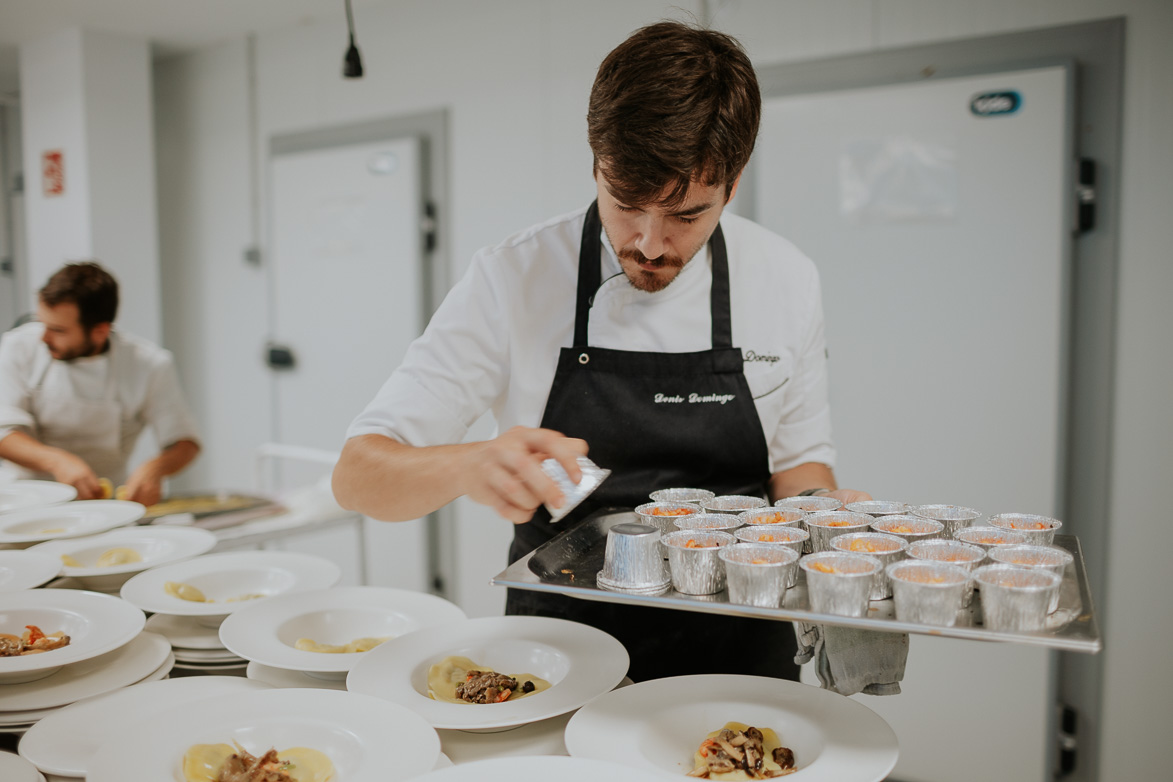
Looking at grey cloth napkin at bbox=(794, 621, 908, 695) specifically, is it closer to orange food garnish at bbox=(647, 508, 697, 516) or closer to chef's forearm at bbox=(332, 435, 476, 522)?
orange food garnish at bbox=(647, 508, 697, 516)

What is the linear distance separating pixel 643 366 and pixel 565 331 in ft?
0.51

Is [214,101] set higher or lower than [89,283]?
higher

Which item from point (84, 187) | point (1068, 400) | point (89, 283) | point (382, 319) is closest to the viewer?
point (89, 283)

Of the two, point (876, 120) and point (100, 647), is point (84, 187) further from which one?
point (876, 120)

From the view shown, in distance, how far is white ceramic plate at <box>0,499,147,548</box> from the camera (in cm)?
148

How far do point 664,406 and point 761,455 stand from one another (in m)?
0.23

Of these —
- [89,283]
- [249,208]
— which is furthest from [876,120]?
[249,208]

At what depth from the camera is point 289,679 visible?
3.77 ft

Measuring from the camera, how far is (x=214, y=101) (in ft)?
13.2

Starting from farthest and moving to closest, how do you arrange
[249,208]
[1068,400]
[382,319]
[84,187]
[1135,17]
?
[249,208] → [382,319] → [84,187] → [1068,400] → [1135,17]

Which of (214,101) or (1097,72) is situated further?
(214,101)

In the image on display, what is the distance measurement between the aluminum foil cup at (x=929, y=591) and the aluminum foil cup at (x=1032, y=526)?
0.24m

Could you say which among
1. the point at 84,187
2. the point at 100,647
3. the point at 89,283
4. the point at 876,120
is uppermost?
the point at 876,120

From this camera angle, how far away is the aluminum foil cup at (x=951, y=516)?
1.18 meters
